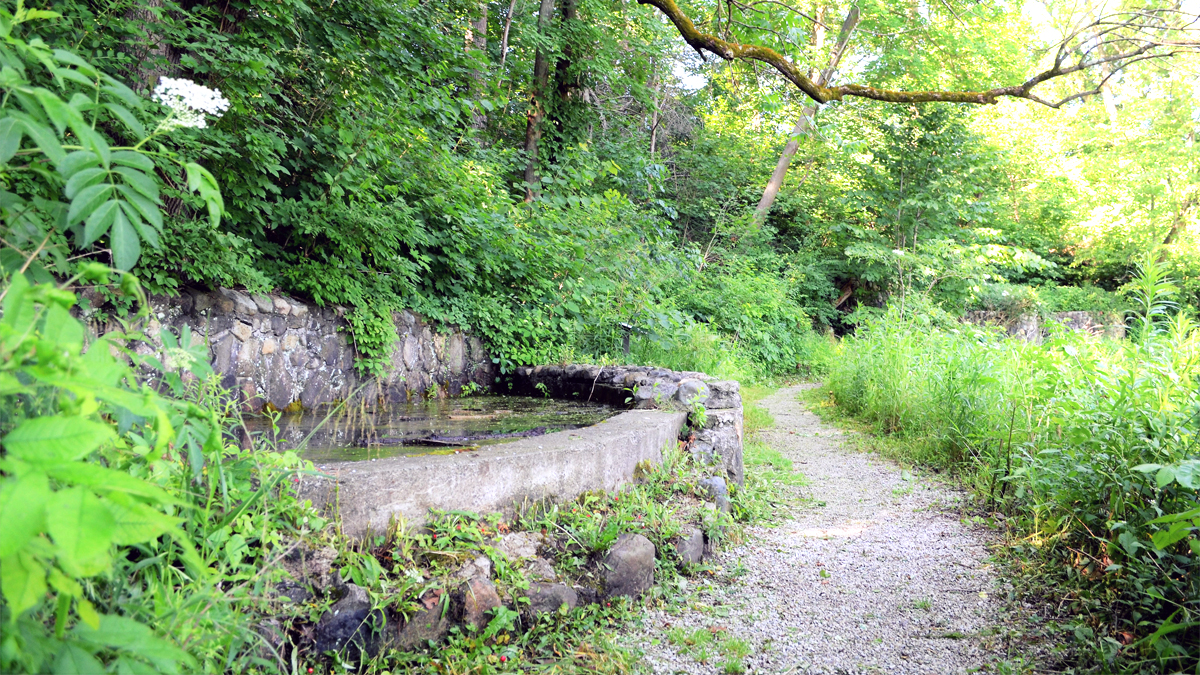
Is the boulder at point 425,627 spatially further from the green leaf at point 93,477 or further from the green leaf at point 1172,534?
the green leaf at point 1172,534

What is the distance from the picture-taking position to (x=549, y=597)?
8.07 ft

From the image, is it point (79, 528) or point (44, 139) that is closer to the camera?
point (79, 528)

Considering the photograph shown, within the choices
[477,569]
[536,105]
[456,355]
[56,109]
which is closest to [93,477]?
[56,109]

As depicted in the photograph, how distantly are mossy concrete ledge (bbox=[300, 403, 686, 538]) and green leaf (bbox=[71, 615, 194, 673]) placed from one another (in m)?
1.12

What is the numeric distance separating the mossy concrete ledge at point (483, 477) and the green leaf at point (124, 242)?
1.11m

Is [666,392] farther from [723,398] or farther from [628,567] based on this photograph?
[628,567]

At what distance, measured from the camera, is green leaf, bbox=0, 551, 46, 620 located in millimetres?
743

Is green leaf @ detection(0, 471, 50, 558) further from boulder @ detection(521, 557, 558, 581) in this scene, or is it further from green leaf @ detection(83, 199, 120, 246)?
boulder @ detection(521, 557, 558, 581)

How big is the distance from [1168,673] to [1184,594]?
282 millimetres

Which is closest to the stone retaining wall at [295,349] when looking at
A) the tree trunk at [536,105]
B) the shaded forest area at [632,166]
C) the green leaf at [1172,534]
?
the shaded forest area at [632,166]

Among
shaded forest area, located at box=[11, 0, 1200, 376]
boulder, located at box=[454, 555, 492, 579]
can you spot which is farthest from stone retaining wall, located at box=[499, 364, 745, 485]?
boulder, located at box=[454, 555, 492, 579]

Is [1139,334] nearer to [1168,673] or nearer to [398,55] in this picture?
[1168,673]

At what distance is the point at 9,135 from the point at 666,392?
3907 millimetres

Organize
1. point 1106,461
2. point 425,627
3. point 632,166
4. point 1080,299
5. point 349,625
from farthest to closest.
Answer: point 1080,299 < point 632,166 < point 1106,461 < point 425,627 < point 349,625
